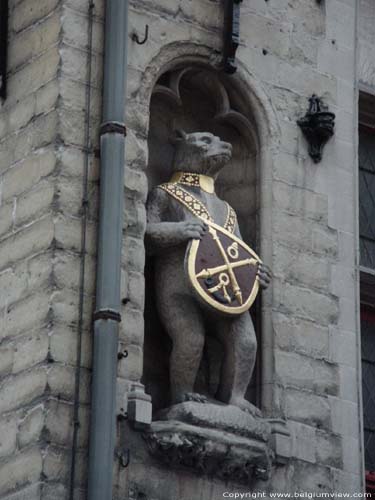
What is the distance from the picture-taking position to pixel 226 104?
2006cm

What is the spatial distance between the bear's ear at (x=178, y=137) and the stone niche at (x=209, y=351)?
0.12m

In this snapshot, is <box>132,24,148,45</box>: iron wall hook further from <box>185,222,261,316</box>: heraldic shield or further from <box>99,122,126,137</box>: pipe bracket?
<box>185,222,261,316</box>: heraldic shield

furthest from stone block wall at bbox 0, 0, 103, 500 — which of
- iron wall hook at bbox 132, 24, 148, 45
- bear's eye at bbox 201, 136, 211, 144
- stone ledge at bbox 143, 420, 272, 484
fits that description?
bear's eye at bbox 201, 136, 211, 144

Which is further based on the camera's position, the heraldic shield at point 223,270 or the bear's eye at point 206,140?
the bear's eye at point 206,140

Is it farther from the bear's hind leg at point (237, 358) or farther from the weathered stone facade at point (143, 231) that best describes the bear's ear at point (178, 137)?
the bear's hind leg at point (237, 358)

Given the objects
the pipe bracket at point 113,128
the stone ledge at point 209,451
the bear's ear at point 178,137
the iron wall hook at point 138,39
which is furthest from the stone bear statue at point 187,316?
the iron wall hook at point 138,39

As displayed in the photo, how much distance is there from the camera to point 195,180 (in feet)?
63.9

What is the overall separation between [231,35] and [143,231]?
214 cm

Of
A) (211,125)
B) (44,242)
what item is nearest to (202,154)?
(211,125)

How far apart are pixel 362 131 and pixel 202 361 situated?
326cm

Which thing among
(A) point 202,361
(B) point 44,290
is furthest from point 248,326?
(B) point 44,290

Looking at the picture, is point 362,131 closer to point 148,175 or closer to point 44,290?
point 148,175

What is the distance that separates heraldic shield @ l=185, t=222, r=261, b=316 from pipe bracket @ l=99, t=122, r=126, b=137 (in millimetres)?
1042

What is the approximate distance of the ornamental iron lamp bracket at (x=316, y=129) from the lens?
66.4 feet
